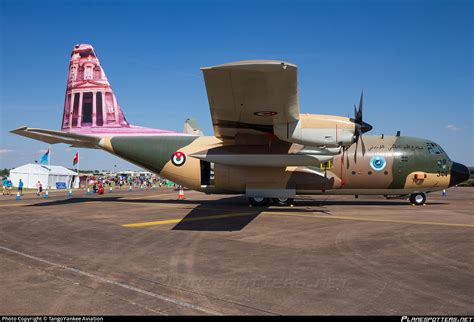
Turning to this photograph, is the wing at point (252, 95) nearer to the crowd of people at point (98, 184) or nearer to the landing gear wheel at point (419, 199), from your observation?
the landing gear wheel at point (419, 199)

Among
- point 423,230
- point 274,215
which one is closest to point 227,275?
point 423,230

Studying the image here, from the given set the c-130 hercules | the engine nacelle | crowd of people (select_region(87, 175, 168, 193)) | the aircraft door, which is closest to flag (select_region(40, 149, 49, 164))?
crowd of people (select_region(87, 175, 168, 193))

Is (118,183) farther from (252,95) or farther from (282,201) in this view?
(252,95)

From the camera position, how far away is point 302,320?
421cm

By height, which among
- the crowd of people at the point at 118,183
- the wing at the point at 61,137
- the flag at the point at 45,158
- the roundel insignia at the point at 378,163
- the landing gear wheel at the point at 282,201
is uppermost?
the wing at the point at 61,137

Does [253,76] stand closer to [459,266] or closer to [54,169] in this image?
[459,266]

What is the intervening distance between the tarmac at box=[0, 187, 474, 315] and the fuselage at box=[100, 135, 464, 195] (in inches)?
214

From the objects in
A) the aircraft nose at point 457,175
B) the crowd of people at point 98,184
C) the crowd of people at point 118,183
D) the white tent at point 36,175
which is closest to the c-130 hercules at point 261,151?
the aircraft nose at point 457,175

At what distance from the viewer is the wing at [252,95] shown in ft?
31.5

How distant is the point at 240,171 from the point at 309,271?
11.7 meters

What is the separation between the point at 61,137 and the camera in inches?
760

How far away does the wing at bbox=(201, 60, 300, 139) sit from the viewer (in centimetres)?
959

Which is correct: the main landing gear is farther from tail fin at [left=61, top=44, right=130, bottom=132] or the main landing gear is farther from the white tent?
the white tent

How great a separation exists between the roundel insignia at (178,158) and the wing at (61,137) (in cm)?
445
